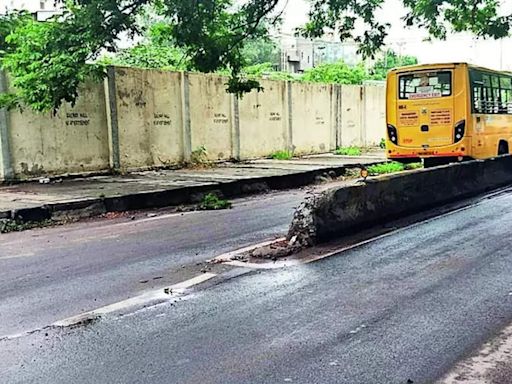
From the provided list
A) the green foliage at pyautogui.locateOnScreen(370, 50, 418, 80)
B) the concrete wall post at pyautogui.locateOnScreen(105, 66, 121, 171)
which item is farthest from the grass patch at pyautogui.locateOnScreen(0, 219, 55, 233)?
the green foliage at pyautogui.locateOnScreen(370, 50, 418, 80)

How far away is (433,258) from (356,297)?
2.08 metres

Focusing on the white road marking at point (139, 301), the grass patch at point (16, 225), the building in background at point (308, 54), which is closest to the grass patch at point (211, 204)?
the grass patch at point (16, 225)

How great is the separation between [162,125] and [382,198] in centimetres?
1059

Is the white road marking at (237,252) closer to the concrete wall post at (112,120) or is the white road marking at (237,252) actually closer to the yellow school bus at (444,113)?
the yellow school bus at (444,113)

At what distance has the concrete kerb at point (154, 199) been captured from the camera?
11570mm

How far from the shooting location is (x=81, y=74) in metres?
14.0

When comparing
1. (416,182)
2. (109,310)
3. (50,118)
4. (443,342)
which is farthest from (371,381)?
(50,118)

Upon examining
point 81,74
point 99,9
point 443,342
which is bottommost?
point 443,342

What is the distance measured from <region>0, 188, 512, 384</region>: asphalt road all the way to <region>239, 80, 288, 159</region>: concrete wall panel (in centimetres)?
1564

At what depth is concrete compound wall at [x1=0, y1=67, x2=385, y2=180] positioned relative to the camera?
1606 cm

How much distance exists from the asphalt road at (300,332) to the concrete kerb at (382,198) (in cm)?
120

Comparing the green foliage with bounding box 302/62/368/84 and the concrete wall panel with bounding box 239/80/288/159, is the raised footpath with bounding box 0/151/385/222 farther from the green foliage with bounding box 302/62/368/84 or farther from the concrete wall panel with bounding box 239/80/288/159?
the green foliage with bounding box 302/62/368/84

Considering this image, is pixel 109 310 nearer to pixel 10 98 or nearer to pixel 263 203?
pixel 263 203

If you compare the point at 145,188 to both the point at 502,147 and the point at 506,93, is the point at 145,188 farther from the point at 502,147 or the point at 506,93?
the point at 506,93
